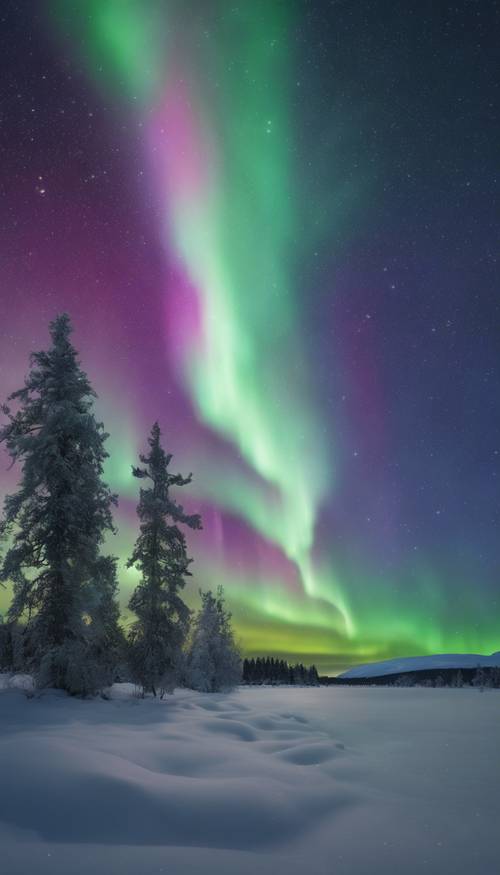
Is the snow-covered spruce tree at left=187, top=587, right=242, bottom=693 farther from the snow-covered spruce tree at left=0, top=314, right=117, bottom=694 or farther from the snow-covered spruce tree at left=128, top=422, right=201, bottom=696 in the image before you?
the snow-covered spruce tree at left=0, top=314, right=117, bottom=694

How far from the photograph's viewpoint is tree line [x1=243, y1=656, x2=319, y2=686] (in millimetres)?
126525

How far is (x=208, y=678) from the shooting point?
127 feet

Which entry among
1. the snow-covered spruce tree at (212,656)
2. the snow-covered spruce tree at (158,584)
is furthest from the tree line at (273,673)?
the snow-covered spruce tree at (158,584)

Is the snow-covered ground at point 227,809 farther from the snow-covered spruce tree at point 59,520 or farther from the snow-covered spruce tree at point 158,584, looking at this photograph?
the snow-covered spruce tree at point 158,584

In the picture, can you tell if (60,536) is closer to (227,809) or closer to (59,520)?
(59,520)

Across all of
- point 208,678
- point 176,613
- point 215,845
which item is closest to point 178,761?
point 215,845

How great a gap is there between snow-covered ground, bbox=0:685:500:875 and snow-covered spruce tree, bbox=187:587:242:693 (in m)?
33.0

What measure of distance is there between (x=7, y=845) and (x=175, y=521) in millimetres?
18976

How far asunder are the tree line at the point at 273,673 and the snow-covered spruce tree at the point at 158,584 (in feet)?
374

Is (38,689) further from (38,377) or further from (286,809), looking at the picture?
(286,809)

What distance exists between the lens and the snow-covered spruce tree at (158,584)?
19.9 m

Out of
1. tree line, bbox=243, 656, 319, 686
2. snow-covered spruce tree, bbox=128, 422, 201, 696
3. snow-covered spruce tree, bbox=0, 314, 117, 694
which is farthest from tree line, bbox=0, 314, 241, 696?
tree line, bbox=243, 656, 319, 686

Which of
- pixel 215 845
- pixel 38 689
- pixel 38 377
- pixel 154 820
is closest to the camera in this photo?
pixel 215 845

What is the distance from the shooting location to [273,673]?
133500 millimetres
